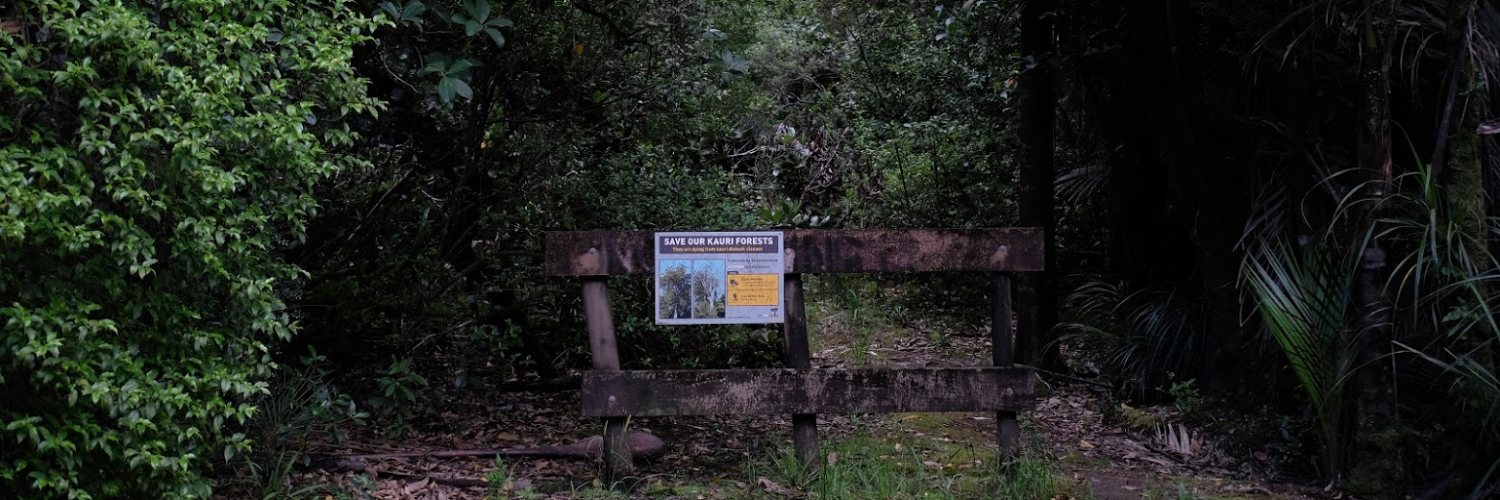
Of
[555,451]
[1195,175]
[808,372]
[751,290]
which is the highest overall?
[1195,175]

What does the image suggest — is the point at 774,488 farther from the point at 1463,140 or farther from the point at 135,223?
the point at 1463,140

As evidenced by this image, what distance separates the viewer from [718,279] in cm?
537

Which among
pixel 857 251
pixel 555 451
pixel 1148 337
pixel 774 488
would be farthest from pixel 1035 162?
pixel 555 451

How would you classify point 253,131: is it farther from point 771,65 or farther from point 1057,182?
point 771,65

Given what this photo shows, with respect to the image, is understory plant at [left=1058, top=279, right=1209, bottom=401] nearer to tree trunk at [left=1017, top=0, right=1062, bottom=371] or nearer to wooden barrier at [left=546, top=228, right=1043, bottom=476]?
tree trunk at [left=1017, top=0, right=1062, bottom=371]

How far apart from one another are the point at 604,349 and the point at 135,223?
208cm

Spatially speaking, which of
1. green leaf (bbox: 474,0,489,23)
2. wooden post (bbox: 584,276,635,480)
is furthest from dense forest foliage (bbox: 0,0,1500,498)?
wooden post (bbox: 584,276,635,480)

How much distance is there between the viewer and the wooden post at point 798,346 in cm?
538

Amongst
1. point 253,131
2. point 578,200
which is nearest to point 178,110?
point 253,131

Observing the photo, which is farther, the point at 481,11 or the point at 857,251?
the point at 857,251

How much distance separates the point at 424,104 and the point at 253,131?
242cm

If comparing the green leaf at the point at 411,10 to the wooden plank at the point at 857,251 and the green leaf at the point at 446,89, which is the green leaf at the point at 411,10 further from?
the wooden plank at the point at 857,251

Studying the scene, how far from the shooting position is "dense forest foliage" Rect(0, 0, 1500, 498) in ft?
12.7

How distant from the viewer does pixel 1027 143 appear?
8.38 meters
